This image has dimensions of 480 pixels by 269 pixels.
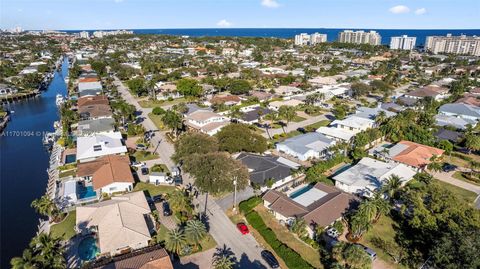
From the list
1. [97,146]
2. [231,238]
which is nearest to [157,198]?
[231,238]

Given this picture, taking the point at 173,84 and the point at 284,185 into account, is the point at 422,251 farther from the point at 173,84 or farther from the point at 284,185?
the point at 173,84

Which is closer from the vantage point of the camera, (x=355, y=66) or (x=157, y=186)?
(x=157, y=186)

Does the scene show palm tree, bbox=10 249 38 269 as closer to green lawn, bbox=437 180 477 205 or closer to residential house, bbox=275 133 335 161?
residential house, bbox=275 133 335 161

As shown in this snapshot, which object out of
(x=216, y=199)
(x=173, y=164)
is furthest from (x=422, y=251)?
(x=173, y=164)

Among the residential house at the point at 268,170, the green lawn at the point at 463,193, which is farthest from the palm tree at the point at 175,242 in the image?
the green lawn at the point at 463,193

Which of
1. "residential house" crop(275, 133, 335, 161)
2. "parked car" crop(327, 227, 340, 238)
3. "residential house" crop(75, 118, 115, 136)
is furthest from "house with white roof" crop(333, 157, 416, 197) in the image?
"residential house" crop(75, 118, 115, 136)

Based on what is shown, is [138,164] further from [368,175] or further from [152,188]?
[368,175]
